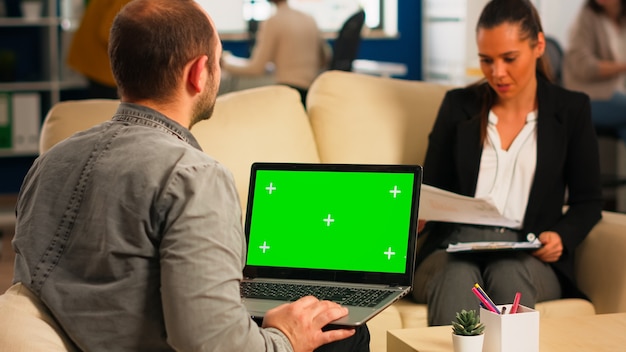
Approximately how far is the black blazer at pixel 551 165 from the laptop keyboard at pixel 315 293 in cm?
70

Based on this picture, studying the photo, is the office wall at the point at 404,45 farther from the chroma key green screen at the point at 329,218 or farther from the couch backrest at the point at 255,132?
the chroma key green screen at the point at 329,218

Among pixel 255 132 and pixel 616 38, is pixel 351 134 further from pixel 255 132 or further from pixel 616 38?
pixel 616 38

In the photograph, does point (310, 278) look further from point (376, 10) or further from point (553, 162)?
point (376, 10)

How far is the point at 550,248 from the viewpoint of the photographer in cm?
232

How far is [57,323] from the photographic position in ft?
4.53

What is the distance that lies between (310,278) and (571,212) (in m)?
0.88

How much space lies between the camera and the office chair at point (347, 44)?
5.12 meters

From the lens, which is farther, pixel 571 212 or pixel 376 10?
pixel 376 10

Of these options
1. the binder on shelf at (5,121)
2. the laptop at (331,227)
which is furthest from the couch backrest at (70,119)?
the binder on shelf at (5,121)

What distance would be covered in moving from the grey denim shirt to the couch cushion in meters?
0.03

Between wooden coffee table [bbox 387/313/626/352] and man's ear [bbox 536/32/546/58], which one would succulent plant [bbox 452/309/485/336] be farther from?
man's ear [bbox 536/32/546/58]

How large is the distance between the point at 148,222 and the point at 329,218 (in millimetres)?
754

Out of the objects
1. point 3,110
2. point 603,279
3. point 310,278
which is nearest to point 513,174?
point 603,279

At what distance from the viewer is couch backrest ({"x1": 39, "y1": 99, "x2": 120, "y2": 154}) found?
2.35 metres
